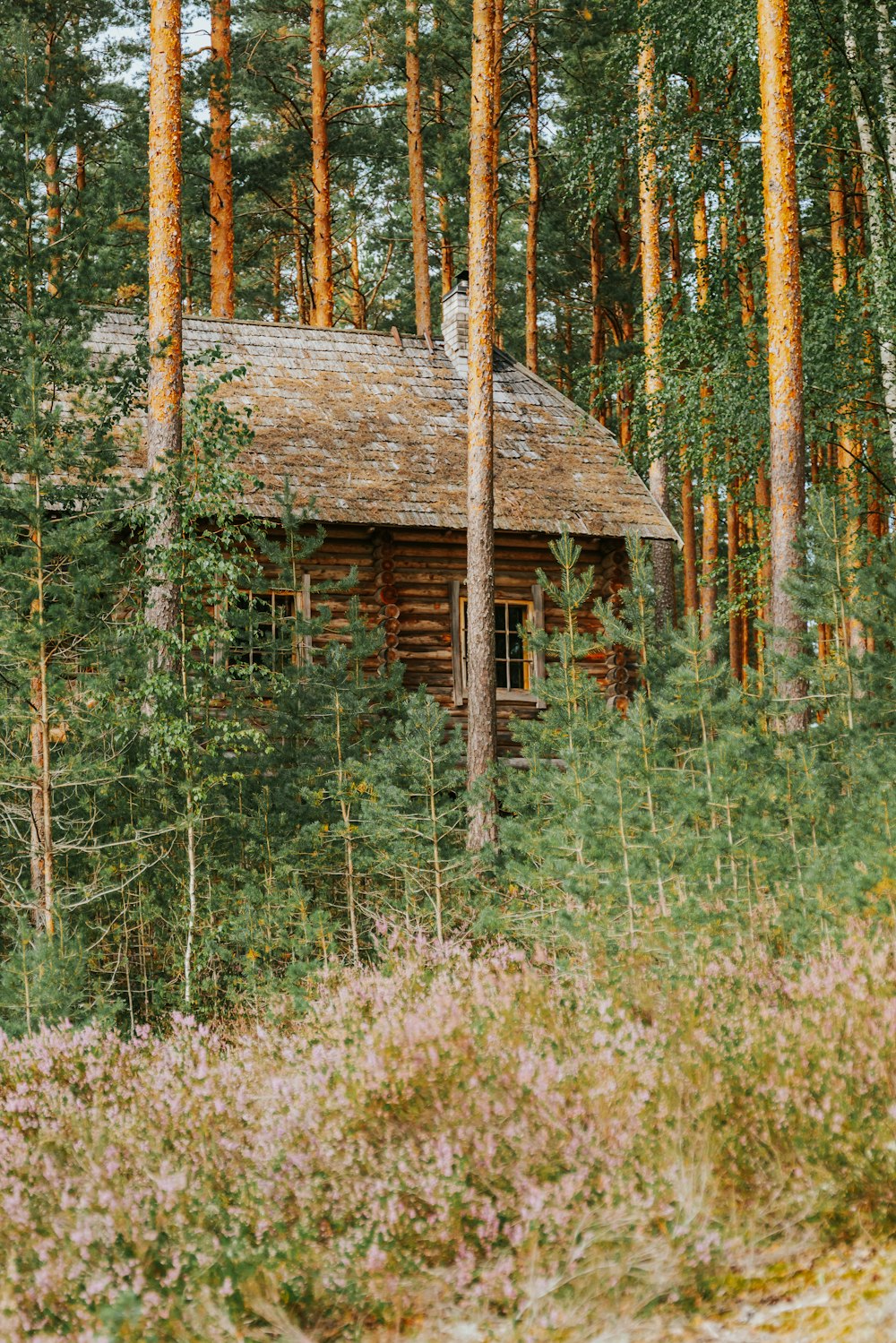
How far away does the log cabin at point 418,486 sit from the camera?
16250mm

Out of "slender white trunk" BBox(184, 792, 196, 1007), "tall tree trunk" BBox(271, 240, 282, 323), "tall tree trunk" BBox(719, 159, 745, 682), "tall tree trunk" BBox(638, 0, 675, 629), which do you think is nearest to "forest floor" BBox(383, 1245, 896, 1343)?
"slender white trunk" BBox(184, 792, 196, 1007)

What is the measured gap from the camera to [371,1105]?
4.64m

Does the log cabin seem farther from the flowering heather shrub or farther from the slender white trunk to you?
the flowering heather shrub

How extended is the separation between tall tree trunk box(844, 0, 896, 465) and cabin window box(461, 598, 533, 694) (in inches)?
208

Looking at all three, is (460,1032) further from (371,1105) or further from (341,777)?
Result: (341,777)

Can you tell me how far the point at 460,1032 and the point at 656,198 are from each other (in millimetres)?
16857

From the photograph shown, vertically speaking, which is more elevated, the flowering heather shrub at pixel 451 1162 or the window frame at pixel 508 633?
the window frame at pixel 508 633

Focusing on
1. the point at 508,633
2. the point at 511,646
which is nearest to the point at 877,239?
the point at 508,633

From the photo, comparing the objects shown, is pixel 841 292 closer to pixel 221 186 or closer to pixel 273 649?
pixel 273 649

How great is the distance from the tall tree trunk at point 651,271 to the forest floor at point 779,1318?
13283 mm

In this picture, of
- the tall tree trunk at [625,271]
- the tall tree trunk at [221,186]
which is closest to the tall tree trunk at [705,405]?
the tall tree trunk at [625,271]

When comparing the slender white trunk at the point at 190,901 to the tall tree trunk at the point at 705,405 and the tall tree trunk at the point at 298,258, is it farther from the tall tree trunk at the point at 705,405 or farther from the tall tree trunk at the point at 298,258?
the tall tree trunk at the point at 298,258

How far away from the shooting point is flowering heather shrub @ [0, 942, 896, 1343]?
3744mm

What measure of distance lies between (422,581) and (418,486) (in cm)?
130
